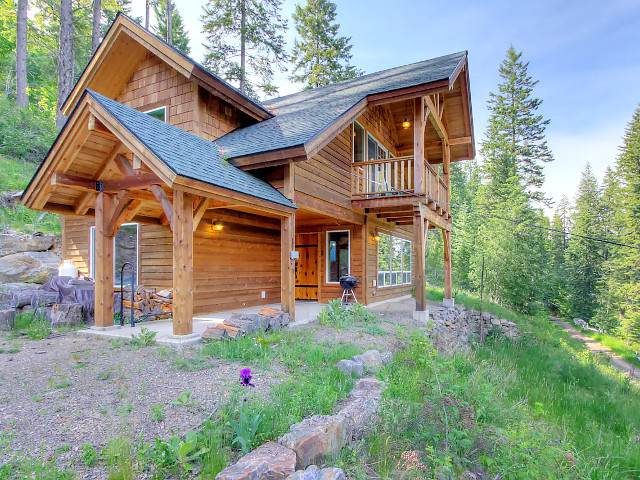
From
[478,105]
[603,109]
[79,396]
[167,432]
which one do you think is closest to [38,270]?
[79,396]

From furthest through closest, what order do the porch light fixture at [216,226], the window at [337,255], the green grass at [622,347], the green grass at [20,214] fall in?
1. the green grass at [622,347]
2. the green grass at [20,214]
3. the window at [337,255]
4. the porch light fixture at [216,226]

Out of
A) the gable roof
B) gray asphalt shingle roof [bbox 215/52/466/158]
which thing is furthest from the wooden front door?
the gable roof

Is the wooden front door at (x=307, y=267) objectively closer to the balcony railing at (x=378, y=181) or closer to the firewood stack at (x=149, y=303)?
the balcony railing at (x=378, y=181)

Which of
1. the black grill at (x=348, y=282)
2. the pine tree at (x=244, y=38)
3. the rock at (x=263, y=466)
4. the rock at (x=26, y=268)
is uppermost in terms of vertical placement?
the pine tree at (x=244, y=38)

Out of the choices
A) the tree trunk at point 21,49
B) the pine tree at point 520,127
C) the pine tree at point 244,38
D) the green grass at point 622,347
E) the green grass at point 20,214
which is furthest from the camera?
the pine tree at point 520,127

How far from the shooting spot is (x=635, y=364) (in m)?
14.7

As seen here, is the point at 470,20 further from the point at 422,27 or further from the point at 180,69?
the point at 180,69

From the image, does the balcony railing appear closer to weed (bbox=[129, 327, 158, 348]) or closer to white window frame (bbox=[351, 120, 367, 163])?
white window frame (bbox=[351, 120, 367, 163])

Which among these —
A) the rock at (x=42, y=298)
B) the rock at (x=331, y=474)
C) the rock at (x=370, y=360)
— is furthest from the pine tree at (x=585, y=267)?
the rock at (x=42, y=298)

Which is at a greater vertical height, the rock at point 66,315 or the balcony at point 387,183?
the balcony at point 387,183

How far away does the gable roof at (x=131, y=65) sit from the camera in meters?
8.28

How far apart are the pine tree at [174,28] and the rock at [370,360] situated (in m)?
23.7

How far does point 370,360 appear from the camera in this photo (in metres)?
4.72

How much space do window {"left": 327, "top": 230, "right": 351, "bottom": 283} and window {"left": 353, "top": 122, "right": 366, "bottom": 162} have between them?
2.30 meters
